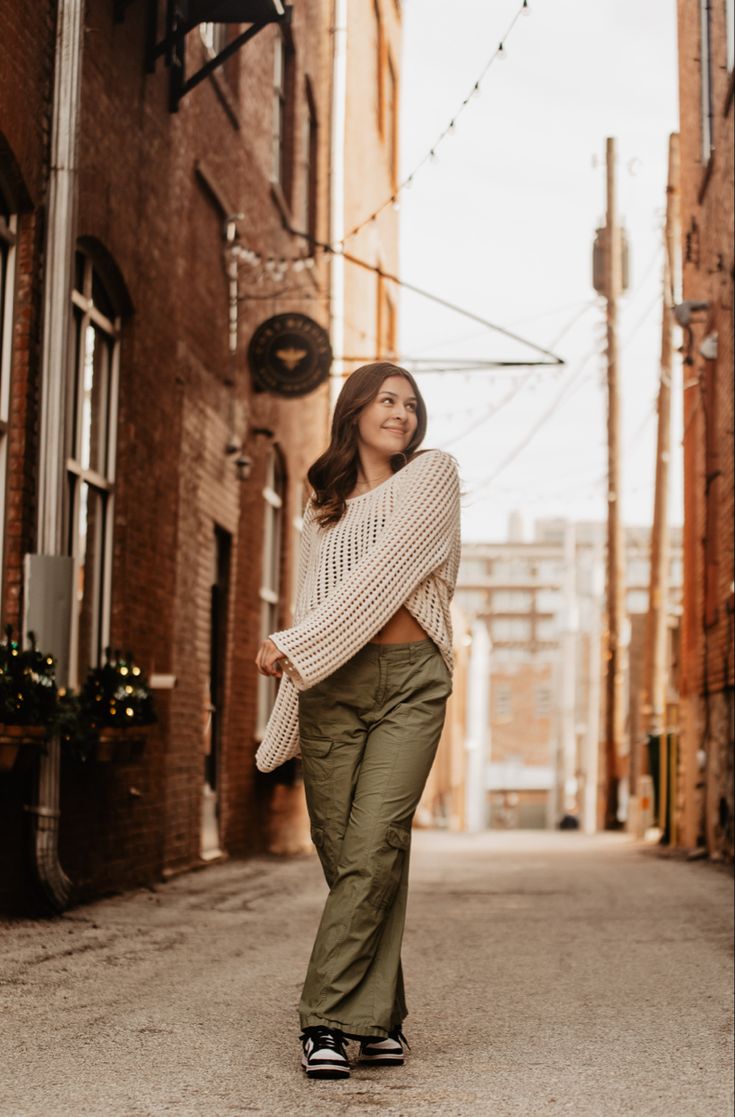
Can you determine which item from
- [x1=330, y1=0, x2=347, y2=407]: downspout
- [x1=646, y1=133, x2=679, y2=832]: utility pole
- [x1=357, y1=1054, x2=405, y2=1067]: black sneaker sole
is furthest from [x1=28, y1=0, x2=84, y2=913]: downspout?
[x1=646, y1=133, x2=679, y2=832]: utility pole

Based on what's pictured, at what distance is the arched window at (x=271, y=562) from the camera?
14195 mm

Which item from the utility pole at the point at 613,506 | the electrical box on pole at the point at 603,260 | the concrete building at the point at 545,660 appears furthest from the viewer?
the concrete building at the point at 545,660

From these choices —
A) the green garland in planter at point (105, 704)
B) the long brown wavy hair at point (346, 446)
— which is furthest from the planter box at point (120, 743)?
the long brown wavy hair at point (346, 446)

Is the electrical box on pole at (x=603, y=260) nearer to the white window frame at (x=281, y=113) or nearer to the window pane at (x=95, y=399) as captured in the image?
the white window frame at (x=281, y=113)

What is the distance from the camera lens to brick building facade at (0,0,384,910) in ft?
22.8

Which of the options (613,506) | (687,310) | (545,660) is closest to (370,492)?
(687,310)

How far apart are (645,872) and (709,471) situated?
387 centimetres

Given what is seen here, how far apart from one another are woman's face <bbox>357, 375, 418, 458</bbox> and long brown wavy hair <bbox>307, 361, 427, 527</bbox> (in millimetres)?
16

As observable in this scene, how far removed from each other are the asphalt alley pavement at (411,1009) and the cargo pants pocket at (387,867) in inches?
16.4

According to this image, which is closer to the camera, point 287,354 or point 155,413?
point 155,413

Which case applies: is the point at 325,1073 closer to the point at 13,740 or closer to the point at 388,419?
the point at 388,419

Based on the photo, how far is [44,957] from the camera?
5574 mm

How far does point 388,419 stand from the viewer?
420 cm

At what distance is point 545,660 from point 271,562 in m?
54.0
